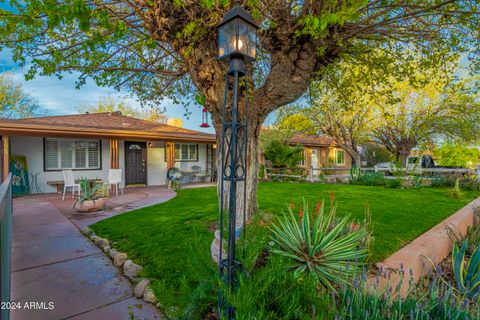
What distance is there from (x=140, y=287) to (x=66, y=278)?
3.71ft

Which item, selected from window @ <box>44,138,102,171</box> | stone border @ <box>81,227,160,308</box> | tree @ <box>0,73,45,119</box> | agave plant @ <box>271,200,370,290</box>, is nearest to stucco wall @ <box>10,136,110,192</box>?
window @ <box>44,138,102,171</box>

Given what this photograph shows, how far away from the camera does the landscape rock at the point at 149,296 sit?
2756 mm

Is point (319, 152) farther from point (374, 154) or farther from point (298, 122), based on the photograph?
point (298, 122)

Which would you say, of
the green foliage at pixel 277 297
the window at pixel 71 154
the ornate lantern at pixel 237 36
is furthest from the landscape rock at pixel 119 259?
the window at pixel 71 154

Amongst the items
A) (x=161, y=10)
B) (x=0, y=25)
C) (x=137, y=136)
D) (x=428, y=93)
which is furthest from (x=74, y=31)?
(x=428, y=93)

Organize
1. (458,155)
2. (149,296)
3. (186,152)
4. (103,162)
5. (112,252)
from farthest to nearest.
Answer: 1. (458,155)
2. (186,152)
3. (103,162)
4. (112,252)
5. (149,296)

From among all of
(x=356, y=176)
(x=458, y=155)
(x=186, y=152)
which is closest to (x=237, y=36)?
(x=356, y=176)

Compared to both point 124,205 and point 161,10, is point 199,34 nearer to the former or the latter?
point 161,10

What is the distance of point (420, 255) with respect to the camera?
324 cm

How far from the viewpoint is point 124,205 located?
7.96m

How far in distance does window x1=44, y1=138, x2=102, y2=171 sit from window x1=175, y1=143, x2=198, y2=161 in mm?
3868

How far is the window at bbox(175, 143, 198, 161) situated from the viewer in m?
14.4

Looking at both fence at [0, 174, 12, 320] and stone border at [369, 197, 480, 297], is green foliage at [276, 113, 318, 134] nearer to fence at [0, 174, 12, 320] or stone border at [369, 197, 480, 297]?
stone border at [369, 197, 480, 297]

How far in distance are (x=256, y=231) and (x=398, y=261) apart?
1883 mm
